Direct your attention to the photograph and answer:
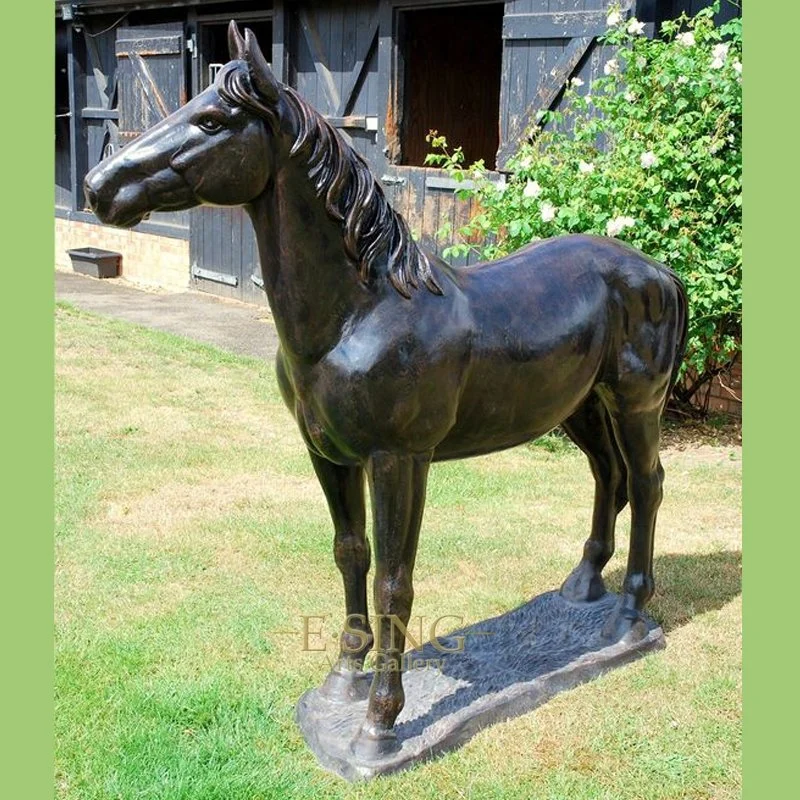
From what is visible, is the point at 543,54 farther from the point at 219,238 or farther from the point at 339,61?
the point at 219,238

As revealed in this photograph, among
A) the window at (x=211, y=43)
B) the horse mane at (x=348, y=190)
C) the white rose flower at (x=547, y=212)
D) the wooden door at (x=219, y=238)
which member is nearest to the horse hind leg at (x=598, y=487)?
the horse mane at (x=348, y=190)

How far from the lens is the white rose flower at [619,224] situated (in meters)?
5.71

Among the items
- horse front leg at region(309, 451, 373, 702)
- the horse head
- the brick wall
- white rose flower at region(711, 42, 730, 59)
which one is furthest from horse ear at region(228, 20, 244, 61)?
the brick wall

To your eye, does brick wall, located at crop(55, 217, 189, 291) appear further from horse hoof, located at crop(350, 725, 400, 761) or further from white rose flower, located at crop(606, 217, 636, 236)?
horse hoof, located at crop(350, 725, 400, 761)

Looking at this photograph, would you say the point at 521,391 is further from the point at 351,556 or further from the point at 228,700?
the point at 228,700

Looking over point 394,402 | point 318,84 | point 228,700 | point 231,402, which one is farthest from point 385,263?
point 318,84

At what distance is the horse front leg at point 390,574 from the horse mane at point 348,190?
1.76 ft

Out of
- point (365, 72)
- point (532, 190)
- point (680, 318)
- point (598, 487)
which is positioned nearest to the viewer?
point (680, 318)

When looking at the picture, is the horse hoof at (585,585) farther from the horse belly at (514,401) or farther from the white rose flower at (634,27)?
the white rose flower at (634,27)

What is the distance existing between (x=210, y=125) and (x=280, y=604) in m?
2.26

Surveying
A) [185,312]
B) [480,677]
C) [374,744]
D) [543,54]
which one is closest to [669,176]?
[543,54]

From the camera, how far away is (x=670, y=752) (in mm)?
3156

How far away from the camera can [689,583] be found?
443 centimetres

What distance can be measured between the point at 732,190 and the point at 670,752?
405cm
